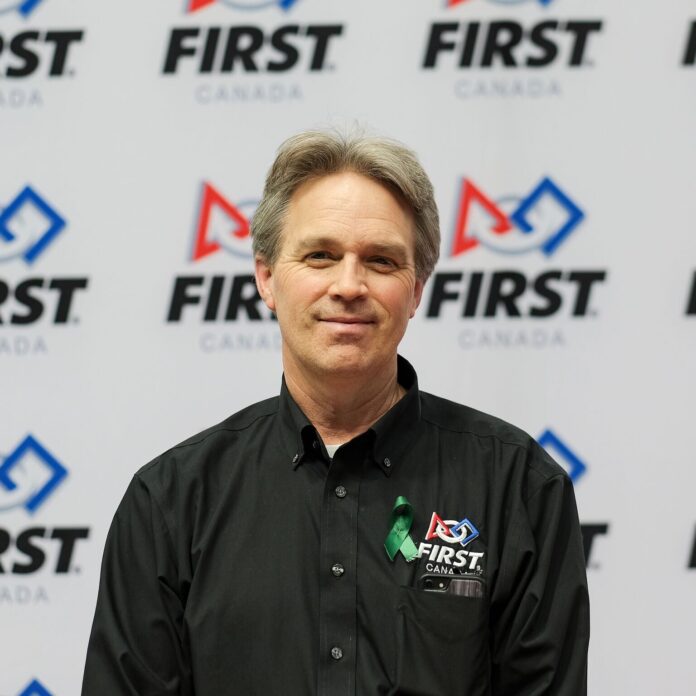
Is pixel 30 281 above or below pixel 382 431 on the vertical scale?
above

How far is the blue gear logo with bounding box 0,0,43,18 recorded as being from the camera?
10.5 ft

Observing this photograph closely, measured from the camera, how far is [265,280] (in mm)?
2008

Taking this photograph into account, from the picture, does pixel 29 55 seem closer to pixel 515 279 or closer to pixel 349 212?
pixel 515 279

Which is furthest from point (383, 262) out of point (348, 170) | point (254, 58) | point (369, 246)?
point (254, 58)

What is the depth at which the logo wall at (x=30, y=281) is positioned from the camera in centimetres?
316

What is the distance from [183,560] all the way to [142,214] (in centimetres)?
151

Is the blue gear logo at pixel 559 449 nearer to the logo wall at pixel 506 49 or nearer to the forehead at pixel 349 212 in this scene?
the logo wall at pixel 506 49

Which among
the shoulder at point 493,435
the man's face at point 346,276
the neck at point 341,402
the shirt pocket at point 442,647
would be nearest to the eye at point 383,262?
the man's face at point 346,276

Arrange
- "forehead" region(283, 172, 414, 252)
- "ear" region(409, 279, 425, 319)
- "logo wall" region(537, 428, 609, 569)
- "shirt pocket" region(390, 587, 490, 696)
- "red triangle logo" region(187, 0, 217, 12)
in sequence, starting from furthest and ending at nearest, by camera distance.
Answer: "red triangle logo" region(187, 0, 217, 12) → "logo wall" region(537, 428, 609, 569) → "ear" region(409, 279, 425, 319) → "forehead" region(283, 172, 414, 252) → "shirt pocket" region(390, 587, 490, 696)

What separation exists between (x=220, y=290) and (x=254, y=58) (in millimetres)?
650

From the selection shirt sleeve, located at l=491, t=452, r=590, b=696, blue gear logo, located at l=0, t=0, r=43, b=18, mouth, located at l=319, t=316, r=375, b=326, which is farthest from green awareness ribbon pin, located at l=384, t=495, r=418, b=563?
blue gear logo, located at l=0, t=0, r=43, b=18

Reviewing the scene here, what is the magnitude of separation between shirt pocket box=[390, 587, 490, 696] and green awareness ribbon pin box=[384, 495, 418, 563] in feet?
0.26

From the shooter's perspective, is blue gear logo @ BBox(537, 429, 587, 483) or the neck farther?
blue gear logo @ BBox(537, 429, 587, 483)

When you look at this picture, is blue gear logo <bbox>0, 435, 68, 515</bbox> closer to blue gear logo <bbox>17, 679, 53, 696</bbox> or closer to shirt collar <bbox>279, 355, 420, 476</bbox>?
blue gear logo <bbox>17, 679, 53, 696</bbox>
